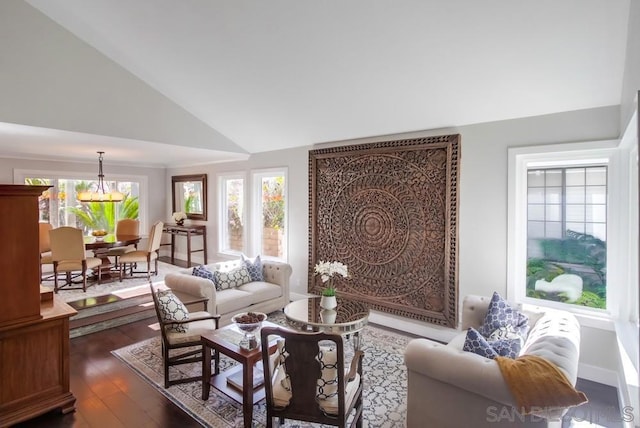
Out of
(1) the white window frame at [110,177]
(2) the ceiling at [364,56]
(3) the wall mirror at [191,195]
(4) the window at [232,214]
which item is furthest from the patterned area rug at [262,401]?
(1) the white window frame at [110,177]

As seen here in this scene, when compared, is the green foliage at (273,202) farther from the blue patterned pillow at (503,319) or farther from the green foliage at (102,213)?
the green foliage at (102,213)

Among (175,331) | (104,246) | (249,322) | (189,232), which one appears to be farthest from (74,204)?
(249,322)

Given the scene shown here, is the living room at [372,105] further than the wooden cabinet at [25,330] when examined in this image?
Yes

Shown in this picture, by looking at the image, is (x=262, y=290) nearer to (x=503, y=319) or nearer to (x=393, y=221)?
(x=393, y=221)

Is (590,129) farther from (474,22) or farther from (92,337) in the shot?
(92,337)

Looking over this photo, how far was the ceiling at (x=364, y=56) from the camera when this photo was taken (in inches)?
94.4

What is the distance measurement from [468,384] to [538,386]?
0.34m

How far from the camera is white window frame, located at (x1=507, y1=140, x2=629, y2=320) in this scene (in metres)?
2.87

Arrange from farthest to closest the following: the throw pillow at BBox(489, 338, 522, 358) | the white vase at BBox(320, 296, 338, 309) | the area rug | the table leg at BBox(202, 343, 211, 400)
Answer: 1. the area rug
2. the white vase at BBox(320, 296, 338, 309)
3. the table leg at BBox(202, 343, 211, 400)
4. the throw pillow at BBox(489, 338, 522, 358)

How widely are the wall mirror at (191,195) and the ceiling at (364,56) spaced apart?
9.14 ft

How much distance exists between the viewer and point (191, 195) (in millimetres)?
7805

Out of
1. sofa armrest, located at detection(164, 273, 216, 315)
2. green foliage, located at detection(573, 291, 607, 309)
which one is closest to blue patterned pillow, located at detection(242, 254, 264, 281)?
sofa armrest, located at detection(164, 273, 216, 315)

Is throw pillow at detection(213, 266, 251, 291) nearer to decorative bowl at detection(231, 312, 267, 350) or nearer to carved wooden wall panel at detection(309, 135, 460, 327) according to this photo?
carved wooden wall panel at detection(309, 135, 460, 327)

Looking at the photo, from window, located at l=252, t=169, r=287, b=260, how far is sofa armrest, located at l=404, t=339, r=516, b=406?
3.67 meters
